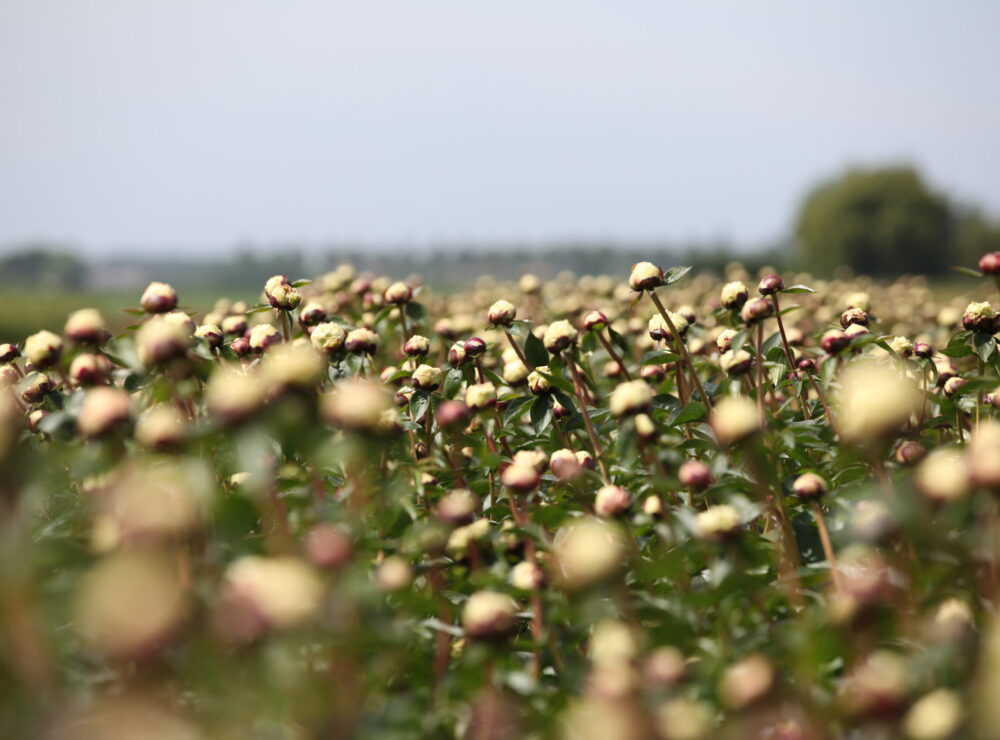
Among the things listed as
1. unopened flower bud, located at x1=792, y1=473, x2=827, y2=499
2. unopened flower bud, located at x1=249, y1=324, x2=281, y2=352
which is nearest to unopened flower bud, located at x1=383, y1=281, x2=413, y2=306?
unopened flower bud, located at x1=249, y1=324, x2=281, y2=352

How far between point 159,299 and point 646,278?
3.87ft

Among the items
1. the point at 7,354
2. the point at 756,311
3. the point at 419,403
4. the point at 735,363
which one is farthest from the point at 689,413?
the point at 7,354

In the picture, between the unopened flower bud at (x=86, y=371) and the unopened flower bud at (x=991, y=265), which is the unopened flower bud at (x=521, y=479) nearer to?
the unopened flower bud at (x=86, y=371)

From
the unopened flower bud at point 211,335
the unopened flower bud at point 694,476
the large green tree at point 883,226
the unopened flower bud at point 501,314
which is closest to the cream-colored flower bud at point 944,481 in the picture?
the unopened flower bud at point 694,476

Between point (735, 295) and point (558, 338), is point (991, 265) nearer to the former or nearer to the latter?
point (735, 295)

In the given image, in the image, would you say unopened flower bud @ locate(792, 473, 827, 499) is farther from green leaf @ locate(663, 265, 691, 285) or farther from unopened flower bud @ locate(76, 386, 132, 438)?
unopened flower bud @ locate(76, 386, 132, 438)

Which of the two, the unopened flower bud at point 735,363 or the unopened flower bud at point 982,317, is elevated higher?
the unopened flower bud at point 982,317

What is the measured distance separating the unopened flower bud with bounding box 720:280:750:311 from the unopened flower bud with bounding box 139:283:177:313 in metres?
1.37

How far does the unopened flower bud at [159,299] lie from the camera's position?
1.63 meters

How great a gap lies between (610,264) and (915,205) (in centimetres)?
4610

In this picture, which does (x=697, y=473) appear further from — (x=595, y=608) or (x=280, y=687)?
(x=280, y=687)

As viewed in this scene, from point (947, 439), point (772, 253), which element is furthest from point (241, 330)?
point (772, 253)

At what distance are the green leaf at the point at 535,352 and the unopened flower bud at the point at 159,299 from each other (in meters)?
0.90

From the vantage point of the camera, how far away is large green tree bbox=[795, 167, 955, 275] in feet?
155
